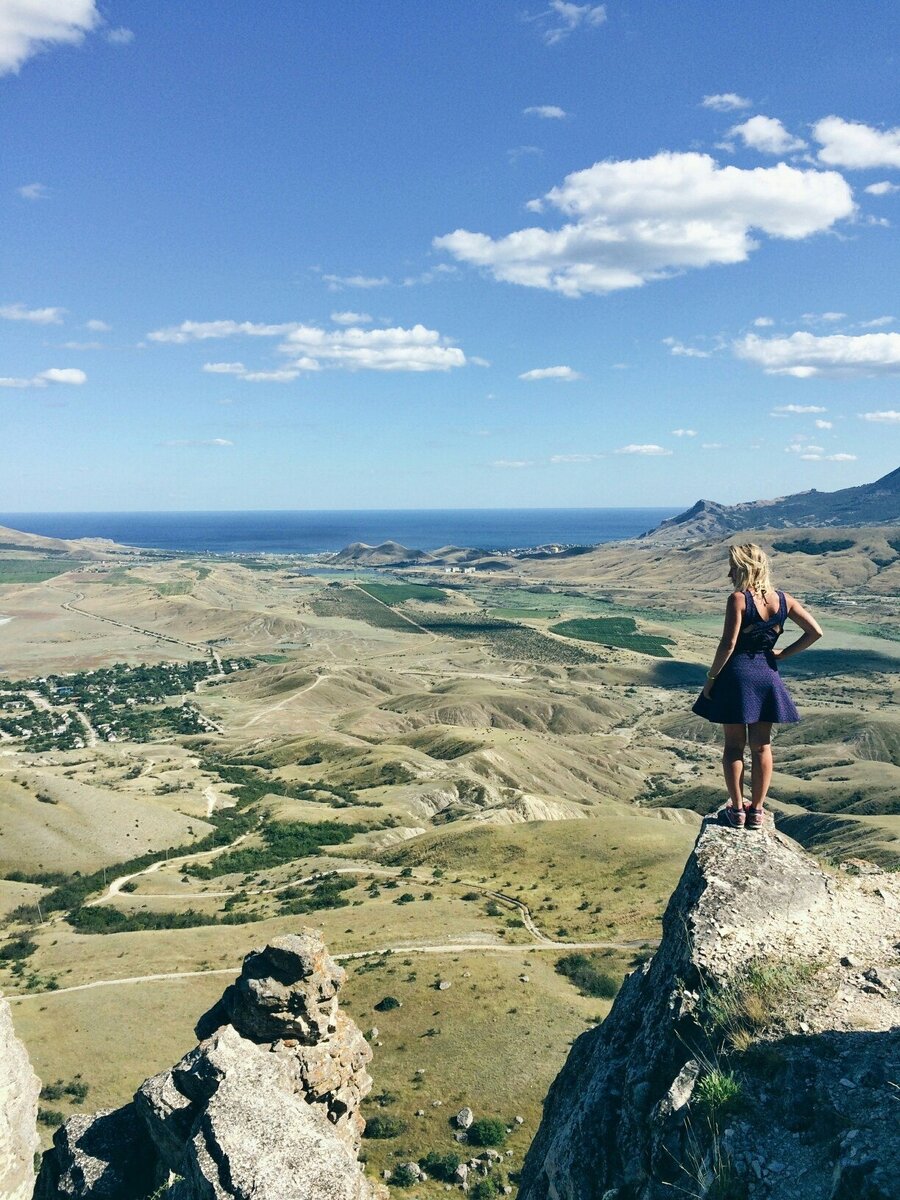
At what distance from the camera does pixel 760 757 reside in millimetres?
9969

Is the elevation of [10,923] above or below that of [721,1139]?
below

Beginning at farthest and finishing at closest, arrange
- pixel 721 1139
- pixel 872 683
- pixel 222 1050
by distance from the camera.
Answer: pixel 872 683 < pixel 222 1050 < pixel 721 1139

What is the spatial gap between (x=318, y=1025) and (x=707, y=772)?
91236mm

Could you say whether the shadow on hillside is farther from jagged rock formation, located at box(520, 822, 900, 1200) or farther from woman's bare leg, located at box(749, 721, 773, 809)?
jagged rock formation, located at box(520, 822, 900, 1200)

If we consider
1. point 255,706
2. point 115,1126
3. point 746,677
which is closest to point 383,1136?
point 115,1126

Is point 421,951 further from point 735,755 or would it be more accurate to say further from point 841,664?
point 841,664

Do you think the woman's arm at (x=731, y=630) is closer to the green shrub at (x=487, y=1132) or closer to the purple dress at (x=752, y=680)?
the purple dress at (x=752, y=680)

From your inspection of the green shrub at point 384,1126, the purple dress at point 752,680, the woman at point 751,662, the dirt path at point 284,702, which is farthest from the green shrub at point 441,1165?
the dirt path at point 284,702

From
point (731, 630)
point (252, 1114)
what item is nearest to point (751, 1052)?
point (731, 630)

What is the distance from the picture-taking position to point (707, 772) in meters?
102

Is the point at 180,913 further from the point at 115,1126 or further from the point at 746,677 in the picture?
the point at 746,677

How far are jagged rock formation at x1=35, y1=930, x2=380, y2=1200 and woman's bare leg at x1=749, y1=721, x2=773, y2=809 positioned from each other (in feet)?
33.1

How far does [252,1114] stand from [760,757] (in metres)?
12.0

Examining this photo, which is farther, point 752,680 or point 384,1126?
point 384,1126
